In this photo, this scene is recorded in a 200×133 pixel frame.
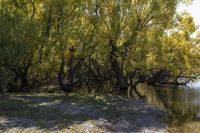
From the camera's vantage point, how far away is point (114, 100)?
36281 mm

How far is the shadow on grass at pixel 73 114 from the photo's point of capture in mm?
23016

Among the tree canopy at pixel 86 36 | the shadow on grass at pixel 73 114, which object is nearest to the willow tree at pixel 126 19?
the tree canopy at pixel 86 36

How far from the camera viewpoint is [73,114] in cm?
2688

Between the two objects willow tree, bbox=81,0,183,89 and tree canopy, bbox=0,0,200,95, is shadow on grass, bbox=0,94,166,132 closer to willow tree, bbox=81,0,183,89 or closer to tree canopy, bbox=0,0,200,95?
tree canopy, bbox=0,0,200,95

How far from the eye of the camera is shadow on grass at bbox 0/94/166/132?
23016 millimetres

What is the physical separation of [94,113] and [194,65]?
34.4 m

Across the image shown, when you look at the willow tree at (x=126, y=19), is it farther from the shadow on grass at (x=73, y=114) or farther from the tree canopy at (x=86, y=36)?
the shadow on grass at (x=73, y=114)

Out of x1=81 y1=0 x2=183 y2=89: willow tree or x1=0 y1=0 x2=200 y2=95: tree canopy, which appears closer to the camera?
x1=0 y1=0 x2=200 y2=95: tree canopy

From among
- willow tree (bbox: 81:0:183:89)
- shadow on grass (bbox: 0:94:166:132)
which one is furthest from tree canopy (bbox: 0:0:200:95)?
shadow on grass (bbox: 0:94:166:132)

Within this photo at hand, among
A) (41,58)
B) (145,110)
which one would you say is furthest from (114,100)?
(41,58)

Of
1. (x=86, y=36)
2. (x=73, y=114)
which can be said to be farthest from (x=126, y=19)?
(x=73, y=114)

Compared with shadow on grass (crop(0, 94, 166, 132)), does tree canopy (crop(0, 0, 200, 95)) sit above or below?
above

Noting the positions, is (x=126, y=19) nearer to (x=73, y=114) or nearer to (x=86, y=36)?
(x=86, y=36)

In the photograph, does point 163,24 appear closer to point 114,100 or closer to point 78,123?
point 114,100
